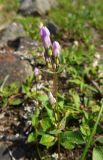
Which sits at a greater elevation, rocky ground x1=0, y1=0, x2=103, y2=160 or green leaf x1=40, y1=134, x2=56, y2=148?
green leaf x1=40, y1=134, x2=56, y2=148

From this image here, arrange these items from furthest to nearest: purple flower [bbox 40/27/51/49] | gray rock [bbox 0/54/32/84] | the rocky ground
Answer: gray rock [bbox 0/54/32/84], the rocky ground, purple flower [bbox 40/27/51/49]

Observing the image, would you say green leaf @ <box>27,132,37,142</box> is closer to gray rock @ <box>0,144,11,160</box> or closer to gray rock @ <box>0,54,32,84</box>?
gray rock @ <box>0,144,11,160</box>

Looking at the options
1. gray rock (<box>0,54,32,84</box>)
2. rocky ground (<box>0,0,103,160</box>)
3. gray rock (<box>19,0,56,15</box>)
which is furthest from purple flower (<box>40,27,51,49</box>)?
gray rock (<box>19,0,56,15</box>)

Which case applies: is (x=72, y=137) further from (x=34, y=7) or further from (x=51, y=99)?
(x=34, y=7)

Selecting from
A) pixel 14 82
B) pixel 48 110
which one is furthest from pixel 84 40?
pixel 48 110

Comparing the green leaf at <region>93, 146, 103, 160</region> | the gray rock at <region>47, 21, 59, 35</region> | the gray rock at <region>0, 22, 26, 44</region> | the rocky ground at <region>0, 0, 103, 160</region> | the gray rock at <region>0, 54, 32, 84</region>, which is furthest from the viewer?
the gray rock at <region>47, 21, 59, 35</region>

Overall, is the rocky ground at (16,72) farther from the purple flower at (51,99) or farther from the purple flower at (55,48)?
the purple flower at (55,48)
